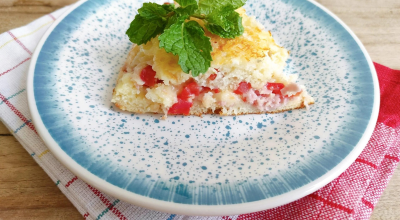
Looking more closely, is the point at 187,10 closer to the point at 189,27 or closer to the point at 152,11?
the point at 189,27

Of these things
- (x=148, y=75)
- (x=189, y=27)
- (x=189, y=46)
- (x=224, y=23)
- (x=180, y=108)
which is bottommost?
(x=180, y=108)

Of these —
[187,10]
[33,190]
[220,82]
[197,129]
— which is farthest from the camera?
[220,82]

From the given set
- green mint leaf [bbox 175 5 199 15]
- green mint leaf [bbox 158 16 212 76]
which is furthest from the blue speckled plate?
green mint leaf [bbox 175 5 199 15]

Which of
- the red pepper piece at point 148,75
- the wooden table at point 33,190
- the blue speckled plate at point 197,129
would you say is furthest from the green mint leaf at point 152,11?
the wooden table at point 33,190

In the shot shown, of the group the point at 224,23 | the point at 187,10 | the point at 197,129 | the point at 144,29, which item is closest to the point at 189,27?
the point at 187,10

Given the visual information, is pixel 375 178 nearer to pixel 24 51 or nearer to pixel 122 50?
pixel 122 50

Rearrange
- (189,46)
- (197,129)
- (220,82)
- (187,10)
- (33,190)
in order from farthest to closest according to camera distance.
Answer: (220,82), (197,129), (187,10), (189,46), (33,190)

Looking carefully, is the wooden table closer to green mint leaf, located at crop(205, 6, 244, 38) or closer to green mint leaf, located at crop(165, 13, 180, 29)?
green mint leaf, located at crop(165, 13, 180, 29)

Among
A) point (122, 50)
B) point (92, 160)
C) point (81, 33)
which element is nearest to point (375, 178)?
point (92, 160)
